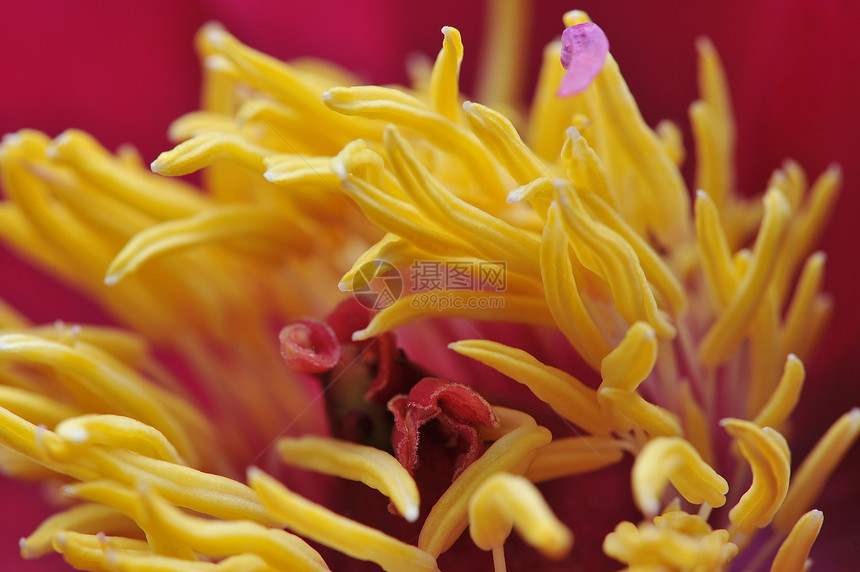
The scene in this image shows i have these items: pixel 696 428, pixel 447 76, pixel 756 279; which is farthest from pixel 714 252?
pixel 447 76

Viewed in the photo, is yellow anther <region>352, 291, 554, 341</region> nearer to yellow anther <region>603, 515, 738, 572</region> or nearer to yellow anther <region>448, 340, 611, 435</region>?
yellow anther <region>448, 340, 611, 435</region>

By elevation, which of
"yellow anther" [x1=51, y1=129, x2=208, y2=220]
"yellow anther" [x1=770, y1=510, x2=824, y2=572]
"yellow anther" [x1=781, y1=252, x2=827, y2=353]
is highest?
"yellow anther" [x1=51, y1=129, x2=208, y2=220]

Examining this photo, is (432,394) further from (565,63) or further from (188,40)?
(188,40)

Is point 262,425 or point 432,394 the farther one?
point 262,425

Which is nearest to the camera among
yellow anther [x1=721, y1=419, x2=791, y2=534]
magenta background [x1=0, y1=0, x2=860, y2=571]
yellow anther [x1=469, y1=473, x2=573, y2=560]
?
yellow anther [x1=469, y1=473, x2=573, y2=560]

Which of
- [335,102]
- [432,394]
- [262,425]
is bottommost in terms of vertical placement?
[262,425]

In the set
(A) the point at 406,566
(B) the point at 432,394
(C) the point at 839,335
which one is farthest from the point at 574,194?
(C) the point at 839,335

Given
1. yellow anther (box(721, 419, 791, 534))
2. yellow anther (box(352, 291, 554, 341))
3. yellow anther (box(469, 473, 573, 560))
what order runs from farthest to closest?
yellow anther (box(352, 291, 554, 341)), yellow anther (box(721, 419, 791, 534)), yellow anther (box(469, 473, 573, 560))

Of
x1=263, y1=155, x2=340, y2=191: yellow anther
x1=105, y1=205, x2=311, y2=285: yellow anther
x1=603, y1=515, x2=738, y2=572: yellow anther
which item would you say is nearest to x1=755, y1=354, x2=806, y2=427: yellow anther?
x1=603, y1=515, x2=738, y2=572: yellow anther
